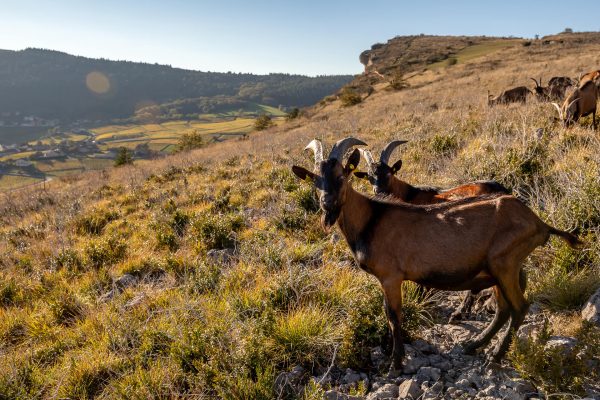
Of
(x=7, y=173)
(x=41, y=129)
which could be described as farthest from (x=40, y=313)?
(x=41, y=129)

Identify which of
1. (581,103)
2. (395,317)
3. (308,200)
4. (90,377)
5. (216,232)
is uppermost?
(581,103)

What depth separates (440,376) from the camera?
3209 millimetres

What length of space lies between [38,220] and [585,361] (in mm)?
16192

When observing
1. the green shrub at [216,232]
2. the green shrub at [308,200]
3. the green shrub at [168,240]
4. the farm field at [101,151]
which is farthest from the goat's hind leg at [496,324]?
the farm field at [101,151]

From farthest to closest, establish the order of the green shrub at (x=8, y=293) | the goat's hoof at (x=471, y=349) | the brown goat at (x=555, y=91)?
the brown goat at (x=555, y=91), the green shrub at (x=8, y=293), the goat's hoof at (x=471, y=349)

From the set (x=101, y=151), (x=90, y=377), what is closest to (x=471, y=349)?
(x=90, y=377)

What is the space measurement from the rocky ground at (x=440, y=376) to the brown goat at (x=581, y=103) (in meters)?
7.85

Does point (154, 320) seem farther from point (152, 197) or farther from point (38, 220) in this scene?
point (38, 220)

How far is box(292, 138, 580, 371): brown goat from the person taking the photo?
2967mm

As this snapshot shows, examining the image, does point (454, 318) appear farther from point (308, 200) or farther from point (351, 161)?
point (308, 200)

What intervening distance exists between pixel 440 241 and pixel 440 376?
124cm

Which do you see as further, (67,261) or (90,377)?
(67,261)

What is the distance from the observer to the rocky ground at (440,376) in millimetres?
2877

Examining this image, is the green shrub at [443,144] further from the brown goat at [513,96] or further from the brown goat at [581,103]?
the brown goat at [513,96]
